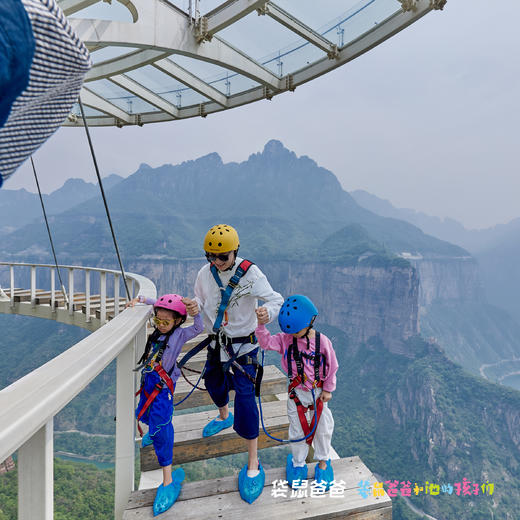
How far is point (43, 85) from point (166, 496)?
171 centimetres

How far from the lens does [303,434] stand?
5.81ft

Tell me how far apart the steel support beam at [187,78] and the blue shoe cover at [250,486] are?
4.08m

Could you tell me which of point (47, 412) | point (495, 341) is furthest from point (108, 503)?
point (495, 341)

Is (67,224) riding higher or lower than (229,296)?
higher

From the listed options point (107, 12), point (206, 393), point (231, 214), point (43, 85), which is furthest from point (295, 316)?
point (231, 214)

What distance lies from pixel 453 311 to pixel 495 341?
16286 mm

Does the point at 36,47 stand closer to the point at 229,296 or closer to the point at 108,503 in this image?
the point at 229,296

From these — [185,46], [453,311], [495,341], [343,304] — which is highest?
[185,46]

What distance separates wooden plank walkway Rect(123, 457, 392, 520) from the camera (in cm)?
149

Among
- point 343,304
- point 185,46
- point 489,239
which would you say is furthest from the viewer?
point 489,239

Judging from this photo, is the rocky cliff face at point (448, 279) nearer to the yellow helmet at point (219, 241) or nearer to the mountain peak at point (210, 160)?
the mountain peak at point (210, 160)

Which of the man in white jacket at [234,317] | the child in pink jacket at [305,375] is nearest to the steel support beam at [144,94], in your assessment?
the man in white jacket at [234,317]

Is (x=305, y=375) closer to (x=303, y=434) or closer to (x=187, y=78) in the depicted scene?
(x=303, y=434)

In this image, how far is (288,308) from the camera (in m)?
1.74
